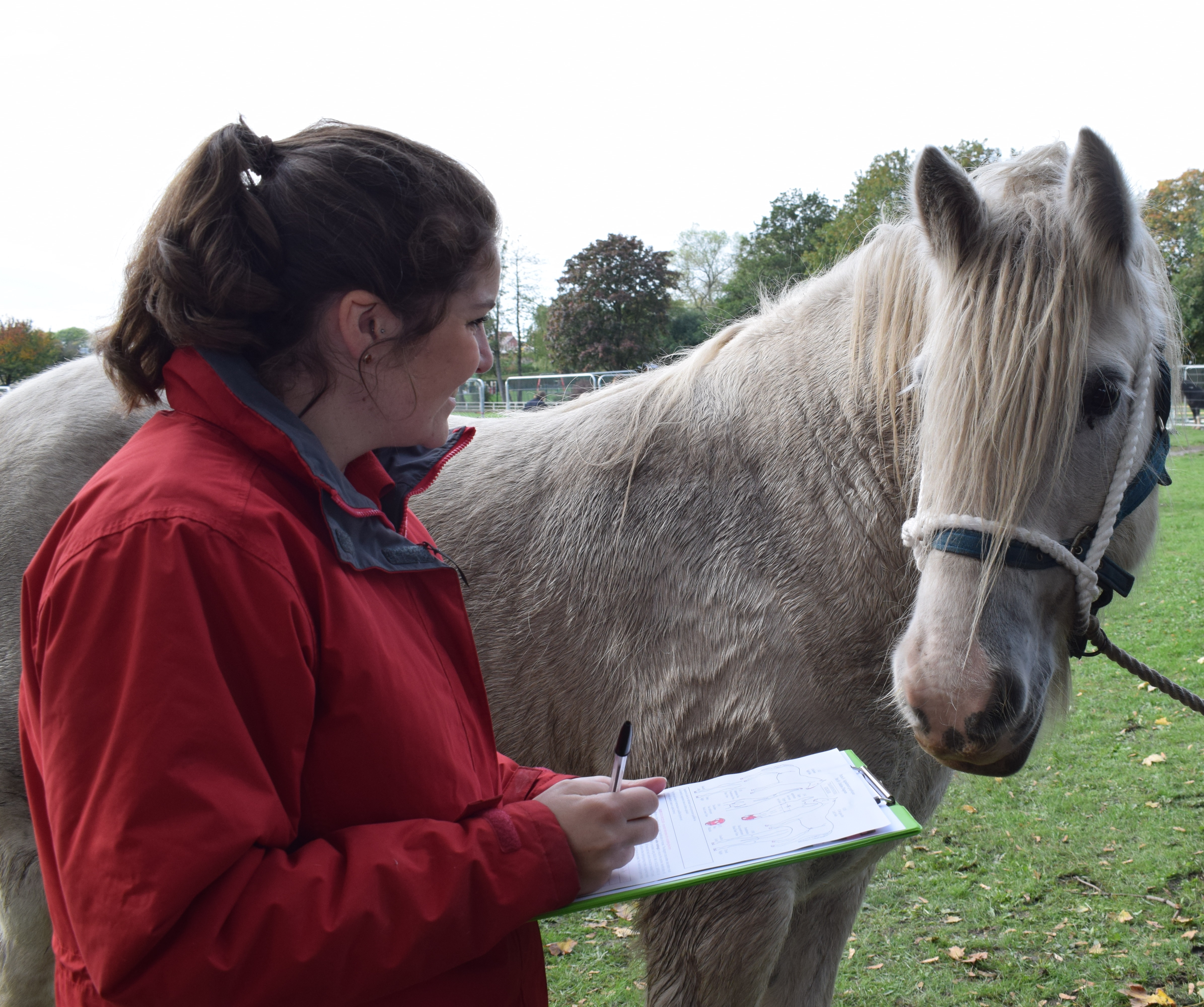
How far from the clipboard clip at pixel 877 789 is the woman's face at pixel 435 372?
0.92 metres

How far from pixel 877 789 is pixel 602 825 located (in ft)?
1.72

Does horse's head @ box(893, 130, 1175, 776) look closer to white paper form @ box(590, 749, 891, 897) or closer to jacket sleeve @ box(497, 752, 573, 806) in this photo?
white paper form @ box(590, 749, 891, 897)

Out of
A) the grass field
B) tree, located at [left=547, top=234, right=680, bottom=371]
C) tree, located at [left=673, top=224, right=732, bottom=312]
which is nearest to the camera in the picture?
the grass field

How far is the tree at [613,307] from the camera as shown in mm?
34812

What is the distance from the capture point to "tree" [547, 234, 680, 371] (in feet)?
114

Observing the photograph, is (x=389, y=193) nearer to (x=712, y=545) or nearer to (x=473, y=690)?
(x=473, y=690)

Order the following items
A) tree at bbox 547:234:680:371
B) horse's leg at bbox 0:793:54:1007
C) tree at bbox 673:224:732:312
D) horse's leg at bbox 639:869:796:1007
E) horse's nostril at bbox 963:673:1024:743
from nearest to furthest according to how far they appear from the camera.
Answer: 1. horse's nostril at bbox 963:673:1024:743
2. horse's leg at bbox 639:869:796:1007
3. horse's leg at bbox 0:793:54:1007
4. tree at bbox 547:234:680:371
5. tree at bbox 673:224:732:312

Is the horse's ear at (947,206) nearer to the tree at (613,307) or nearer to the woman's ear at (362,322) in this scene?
the woman's ear at (362,322)

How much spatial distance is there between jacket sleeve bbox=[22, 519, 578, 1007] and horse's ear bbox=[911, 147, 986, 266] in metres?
1.50

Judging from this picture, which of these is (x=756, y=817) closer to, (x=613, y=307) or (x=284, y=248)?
(x=284, y=248)

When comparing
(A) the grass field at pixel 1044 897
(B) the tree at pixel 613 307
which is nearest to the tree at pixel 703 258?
(B) the tree at pixel 613 307

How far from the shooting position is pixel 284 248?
1090 millimetres

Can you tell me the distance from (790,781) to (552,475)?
128cm

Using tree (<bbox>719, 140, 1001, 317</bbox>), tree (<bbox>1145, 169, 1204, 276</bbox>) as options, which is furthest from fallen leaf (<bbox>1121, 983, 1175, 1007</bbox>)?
tree (<bbox>1145, 169, 1204, 276</bbox>)
